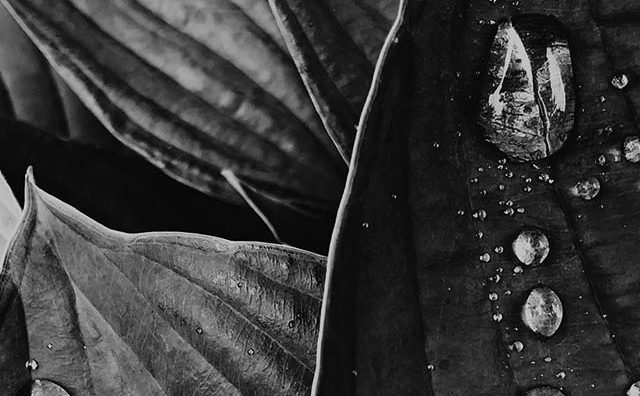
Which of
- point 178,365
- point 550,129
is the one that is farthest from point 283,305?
point 550,129

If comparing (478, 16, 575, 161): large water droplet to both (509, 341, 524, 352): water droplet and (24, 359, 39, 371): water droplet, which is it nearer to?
(509, 341, 524, 352): water droplet

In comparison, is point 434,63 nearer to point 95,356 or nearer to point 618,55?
point 618,55

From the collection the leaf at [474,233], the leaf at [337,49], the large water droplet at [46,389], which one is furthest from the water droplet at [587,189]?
the large water droplet at [46,389]

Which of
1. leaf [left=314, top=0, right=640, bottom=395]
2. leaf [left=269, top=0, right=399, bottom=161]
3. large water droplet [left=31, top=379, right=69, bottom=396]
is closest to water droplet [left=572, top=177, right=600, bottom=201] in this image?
leaf [left=314, top=0, right=640, bottom=395]

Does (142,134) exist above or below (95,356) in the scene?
above

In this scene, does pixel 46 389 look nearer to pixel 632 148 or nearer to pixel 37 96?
pixel 37 96

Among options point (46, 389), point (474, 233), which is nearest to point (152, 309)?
point (46, 389)
